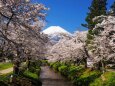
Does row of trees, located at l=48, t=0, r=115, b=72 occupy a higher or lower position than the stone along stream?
higher

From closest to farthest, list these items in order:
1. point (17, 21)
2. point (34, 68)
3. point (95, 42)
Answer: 1. point (17, 21)
2. point (95, 42)
3. point (34, 68)

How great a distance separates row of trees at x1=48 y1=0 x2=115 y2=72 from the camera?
90.7 feet

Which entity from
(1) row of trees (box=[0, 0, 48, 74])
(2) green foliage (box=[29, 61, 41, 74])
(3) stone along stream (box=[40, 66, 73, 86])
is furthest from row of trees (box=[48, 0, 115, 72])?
(1) row of trees (box=[0, 0, 48, 74])

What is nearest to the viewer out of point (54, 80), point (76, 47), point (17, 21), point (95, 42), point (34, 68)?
point (17, 21)

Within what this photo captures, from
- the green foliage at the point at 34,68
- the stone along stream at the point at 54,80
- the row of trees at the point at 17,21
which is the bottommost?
the stone along stream at the point at 54,80

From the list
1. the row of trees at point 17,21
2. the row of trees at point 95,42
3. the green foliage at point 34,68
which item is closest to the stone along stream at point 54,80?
the green foliage at point 34,68

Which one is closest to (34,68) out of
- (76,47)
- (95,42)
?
(76,47)

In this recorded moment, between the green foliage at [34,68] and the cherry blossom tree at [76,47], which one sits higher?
A: the cherry blossom tree at [76,47]

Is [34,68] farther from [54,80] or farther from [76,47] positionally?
[76,47]

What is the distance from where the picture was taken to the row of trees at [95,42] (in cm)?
2766

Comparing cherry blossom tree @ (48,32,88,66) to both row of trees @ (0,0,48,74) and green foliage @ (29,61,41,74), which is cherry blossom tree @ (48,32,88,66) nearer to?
green foliage @ (29,61,41,74)

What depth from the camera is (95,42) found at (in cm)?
3525

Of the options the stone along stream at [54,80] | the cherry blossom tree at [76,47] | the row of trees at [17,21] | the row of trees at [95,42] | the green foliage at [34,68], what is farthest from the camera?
the green foliage at [34,68]

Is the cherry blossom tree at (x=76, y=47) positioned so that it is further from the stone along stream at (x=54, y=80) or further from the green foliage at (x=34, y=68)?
the green foliage at (x=34, y=68)
